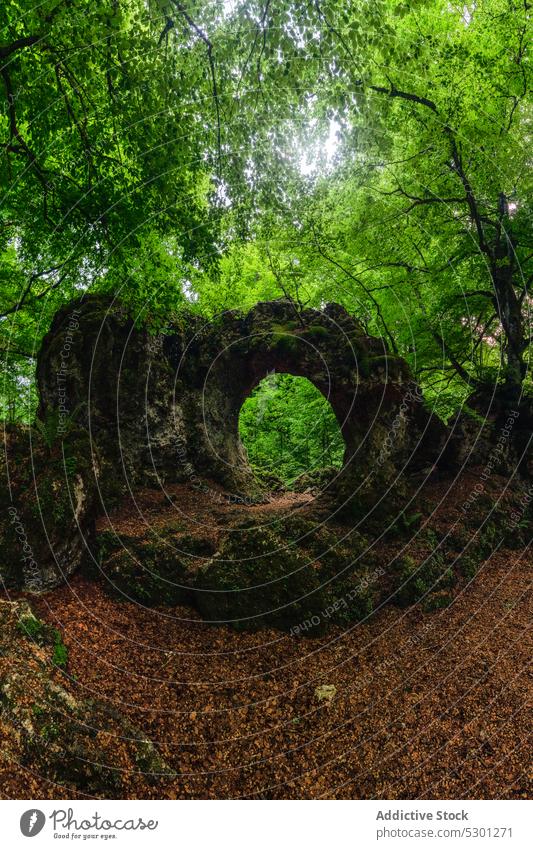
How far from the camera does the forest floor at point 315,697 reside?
4477 mm

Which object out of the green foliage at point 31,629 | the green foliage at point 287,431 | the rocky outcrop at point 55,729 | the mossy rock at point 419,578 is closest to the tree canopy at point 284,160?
the mossy rock at point 419,578

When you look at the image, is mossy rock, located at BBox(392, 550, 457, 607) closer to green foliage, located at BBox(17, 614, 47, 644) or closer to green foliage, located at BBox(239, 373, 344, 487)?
green foliage, located at BBox(17, 614, 47, 644)

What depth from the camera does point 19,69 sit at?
5543 millimetres

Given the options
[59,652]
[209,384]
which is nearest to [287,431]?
[209,384]

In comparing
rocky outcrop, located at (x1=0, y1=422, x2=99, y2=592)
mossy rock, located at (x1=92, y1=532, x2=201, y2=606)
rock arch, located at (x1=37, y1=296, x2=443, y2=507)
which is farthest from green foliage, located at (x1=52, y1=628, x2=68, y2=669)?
rock arch, located at (x1=37, y1=296, x2=443, y2=507)

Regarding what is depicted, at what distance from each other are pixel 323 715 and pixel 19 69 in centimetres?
896

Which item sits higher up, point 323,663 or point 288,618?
point 288,618

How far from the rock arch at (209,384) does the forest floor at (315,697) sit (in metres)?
3.25

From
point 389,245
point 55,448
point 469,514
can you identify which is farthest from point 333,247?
point 55,448

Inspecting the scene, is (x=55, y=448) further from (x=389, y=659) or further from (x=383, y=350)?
(x=383, y=350)

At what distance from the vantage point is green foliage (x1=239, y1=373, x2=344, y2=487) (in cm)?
1898

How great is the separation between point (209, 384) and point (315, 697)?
28.5 feet

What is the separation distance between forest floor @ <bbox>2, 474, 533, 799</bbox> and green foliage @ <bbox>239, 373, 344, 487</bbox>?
1154cm

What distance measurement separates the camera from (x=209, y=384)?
1261 cm
